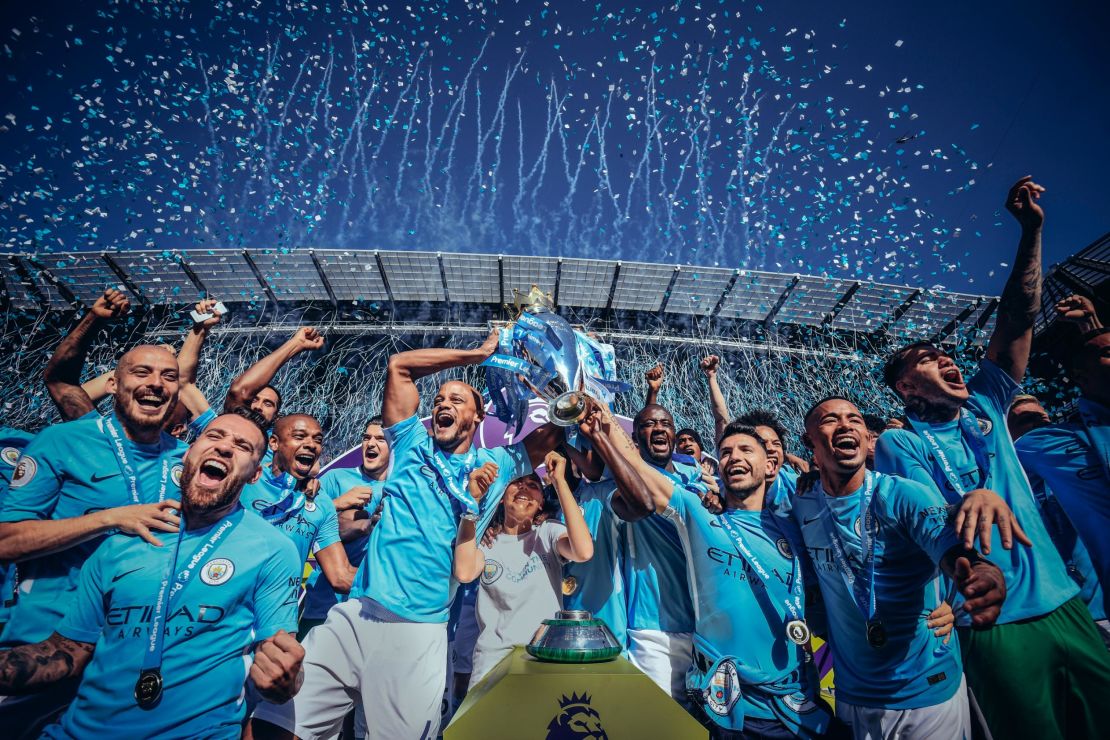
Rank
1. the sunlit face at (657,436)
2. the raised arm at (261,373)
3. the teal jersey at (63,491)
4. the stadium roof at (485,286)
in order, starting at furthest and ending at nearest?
1. the stadium roof at (485,286)
2. the sunlit face at (657,436)
3. the raised arm at (261,373)
4. the teal jersey at (63,491)

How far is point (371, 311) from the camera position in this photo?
17516mm

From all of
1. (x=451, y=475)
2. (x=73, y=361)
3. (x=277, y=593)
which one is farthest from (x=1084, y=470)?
(x=73, y=361)

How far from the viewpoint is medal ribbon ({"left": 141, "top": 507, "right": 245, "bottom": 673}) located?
85.4 inches

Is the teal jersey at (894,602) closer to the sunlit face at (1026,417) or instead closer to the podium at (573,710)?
the podium at (573,710)

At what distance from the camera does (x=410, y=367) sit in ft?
11.2

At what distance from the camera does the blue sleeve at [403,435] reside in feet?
11.4

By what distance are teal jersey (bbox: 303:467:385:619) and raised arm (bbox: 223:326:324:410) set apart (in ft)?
3.13

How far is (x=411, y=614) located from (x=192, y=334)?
285 centimetres

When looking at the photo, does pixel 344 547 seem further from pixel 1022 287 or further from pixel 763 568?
pixel 1022 287

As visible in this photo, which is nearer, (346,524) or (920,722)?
(920,722)

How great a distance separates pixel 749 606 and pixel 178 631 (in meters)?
2.69

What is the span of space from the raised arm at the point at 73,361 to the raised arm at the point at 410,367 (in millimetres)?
1773

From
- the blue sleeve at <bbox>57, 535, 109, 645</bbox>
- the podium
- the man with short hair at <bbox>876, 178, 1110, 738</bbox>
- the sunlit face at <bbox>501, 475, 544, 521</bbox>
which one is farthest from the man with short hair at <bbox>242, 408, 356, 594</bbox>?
the man with short hair at <bbox>876, 178, 1110, 738</bbox>

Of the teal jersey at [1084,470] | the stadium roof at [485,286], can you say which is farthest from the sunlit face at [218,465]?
the stadium roof at [485,286]
